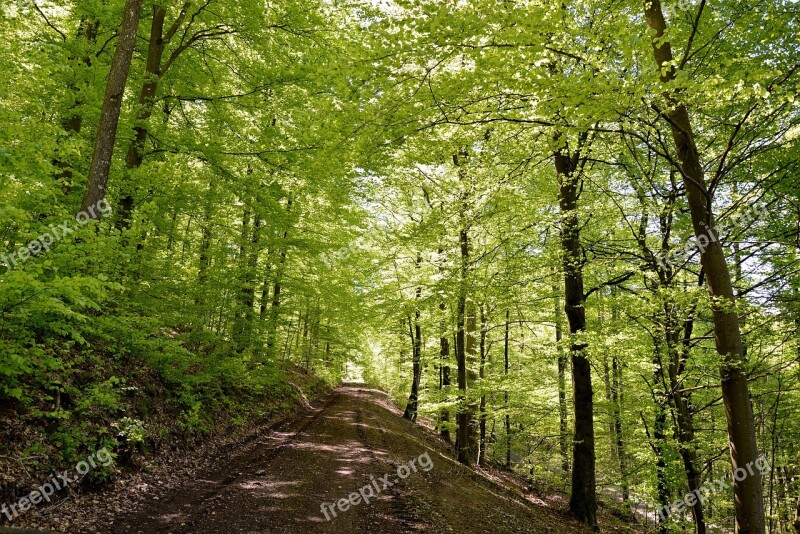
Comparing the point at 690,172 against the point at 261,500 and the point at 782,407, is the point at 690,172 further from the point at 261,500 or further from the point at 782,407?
the point at 782,407

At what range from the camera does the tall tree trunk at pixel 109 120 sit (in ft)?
22.5

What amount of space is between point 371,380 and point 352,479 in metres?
37.5

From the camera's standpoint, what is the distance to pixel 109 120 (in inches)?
275

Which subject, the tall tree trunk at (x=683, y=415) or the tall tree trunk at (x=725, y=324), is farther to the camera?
the tall tree trunk at (x=683, y=415)

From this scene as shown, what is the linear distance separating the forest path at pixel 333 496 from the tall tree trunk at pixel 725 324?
13.2ft

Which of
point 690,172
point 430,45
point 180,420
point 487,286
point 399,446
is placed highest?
point 430,45

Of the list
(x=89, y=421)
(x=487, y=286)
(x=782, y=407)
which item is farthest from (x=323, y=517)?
(x=782, y=407)

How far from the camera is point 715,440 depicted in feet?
40.4

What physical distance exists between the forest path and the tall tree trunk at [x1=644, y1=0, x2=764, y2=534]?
4015 millimetres

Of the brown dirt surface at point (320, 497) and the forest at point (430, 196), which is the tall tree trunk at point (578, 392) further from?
the brown dirt surface at point (320, 497)

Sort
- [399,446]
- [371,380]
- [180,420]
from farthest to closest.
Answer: [371,380] < [399,446] < [180,420]

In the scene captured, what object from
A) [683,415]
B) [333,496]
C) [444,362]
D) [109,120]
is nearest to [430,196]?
[444,362]

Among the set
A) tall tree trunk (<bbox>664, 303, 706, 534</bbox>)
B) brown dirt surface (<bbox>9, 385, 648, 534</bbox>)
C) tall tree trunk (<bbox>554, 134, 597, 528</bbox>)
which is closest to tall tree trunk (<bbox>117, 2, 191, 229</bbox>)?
brown dirt surface (<bbox>9, 385, 648, 534</bbox>)

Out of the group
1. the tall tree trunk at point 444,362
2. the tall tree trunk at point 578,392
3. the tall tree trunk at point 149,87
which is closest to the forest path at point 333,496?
the tall tree trunk at point 578,392
